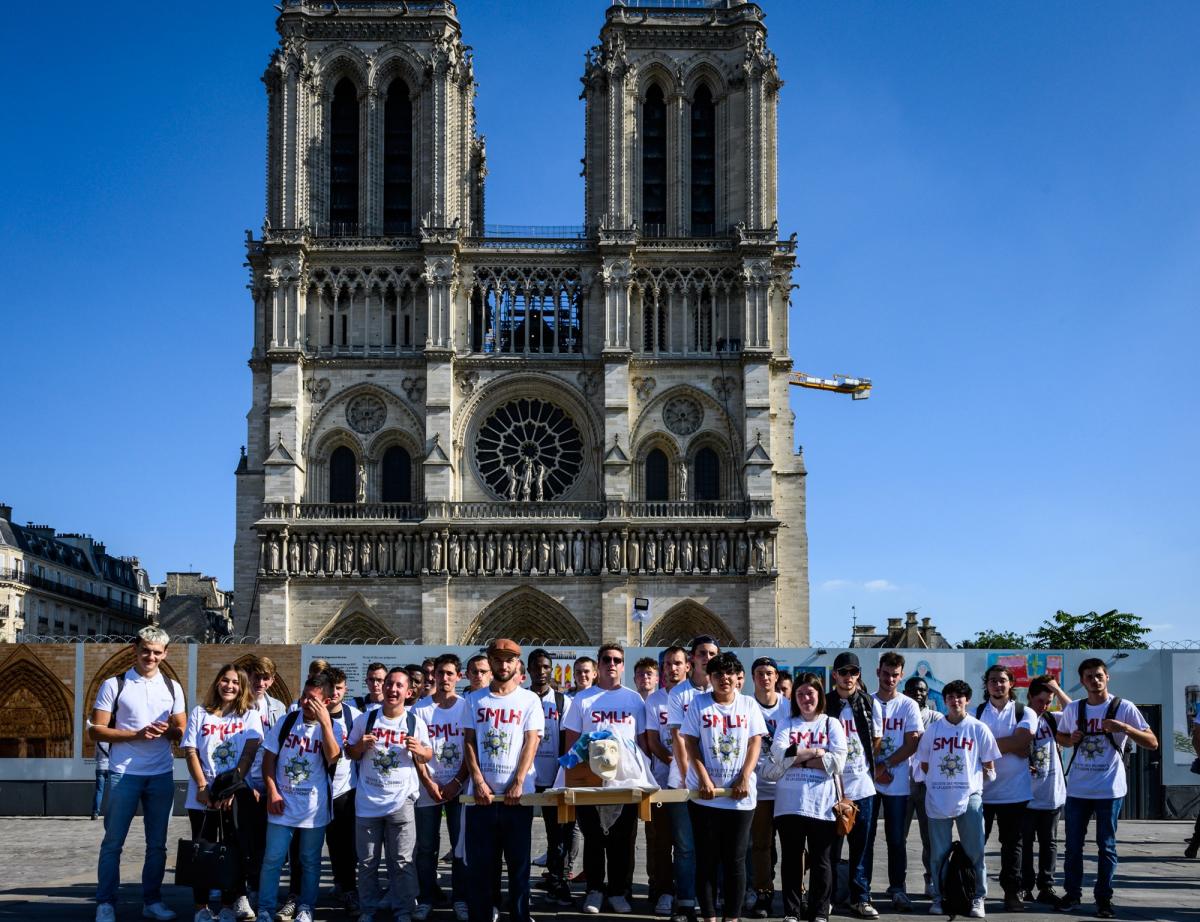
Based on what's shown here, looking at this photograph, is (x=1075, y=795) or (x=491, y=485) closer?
(x=1075, y=795)

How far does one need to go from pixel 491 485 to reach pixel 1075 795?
3162 centimetres

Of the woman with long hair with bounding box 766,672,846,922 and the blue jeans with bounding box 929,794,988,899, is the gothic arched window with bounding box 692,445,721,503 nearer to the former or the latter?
the blue jeans with bounding box 929,794,988,899

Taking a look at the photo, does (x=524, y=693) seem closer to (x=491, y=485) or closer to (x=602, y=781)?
(x=602, y=781)

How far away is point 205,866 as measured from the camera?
33.7 feet

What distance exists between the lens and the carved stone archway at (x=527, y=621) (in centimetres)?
4066

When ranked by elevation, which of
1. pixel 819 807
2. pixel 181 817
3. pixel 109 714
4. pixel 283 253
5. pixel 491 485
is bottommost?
pixel 181 817

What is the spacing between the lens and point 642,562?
4103cm

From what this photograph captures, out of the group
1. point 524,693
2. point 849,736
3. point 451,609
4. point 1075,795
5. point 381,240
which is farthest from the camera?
point 381,240

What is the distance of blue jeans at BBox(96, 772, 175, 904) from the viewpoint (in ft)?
34.4

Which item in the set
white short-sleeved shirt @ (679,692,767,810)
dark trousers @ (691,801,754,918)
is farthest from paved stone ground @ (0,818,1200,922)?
white short-sleeved shirt @ (679,692,767,810)

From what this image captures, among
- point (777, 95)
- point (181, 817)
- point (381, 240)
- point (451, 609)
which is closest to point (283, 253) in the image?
point (381, 240)

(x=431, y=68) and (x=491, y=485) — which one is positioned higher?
(x=431, y=68)

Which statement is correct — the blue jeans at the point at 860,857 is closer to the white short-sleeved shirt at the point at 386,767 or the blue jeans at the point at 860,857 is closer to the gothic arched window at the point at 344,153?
the white short-sleeved shirt at the point at 386,767

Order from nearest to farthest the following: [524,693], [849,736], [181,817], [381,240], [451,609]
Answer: [524,693]
[849,736]
[181,817]
[451,609]
[381,240]
